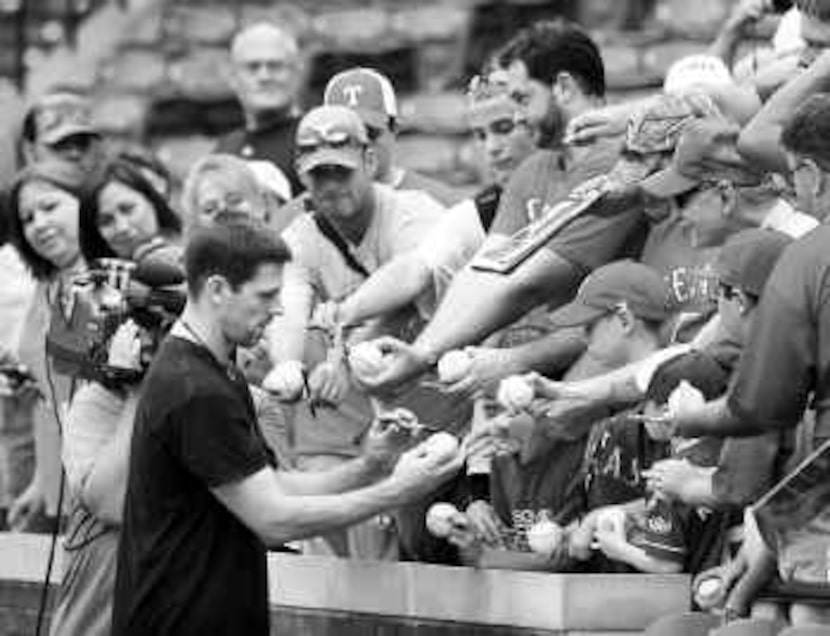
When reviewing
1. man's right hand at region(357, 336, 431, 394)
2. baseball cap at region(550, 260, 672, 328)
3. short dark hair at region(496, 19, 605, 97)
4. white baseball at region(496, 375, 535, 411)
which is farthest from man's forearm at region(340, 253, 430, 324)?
white baseball at region(496, 375, 535, 411)

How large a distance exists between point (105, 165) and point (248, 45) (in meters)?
→ 1.60

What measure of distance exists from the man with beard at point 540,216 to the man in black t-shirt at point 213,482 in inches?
35.8

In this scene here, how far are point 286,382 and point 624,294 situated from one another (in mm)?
1260

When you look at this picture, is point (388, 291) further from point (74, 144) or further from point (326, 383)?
point (74, 144)

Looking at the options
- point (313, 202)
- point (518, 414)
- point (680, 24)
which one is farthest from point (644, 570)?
point (680, 24)

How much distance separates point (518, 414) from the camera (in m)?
8.70

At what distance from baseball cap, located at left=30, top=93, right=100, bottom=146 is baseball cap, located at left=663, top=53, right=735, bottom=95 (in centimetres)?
340

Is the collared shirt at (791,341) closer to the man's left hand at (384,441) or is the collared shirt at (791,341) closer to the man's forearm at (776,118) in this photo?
the man's forearm at (776,118)

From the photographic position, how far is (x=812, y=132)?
7465mm

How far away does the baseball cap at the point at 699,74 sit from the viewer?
30.5 ft

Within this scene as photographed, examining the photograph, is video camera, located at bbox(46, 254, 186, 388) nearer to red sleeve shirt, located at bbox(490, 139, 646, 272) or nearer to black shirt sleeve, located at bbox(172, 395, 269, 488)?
red sleeve shirt, located at bbox(490, 139, 646, 272)

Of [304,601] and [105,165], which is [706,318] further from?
[105,165]

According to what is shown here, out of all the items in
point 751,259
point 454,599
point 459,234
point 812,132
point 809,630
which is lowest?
point 454,599

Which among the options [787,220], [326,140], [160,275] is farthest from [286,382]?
[787,220]
